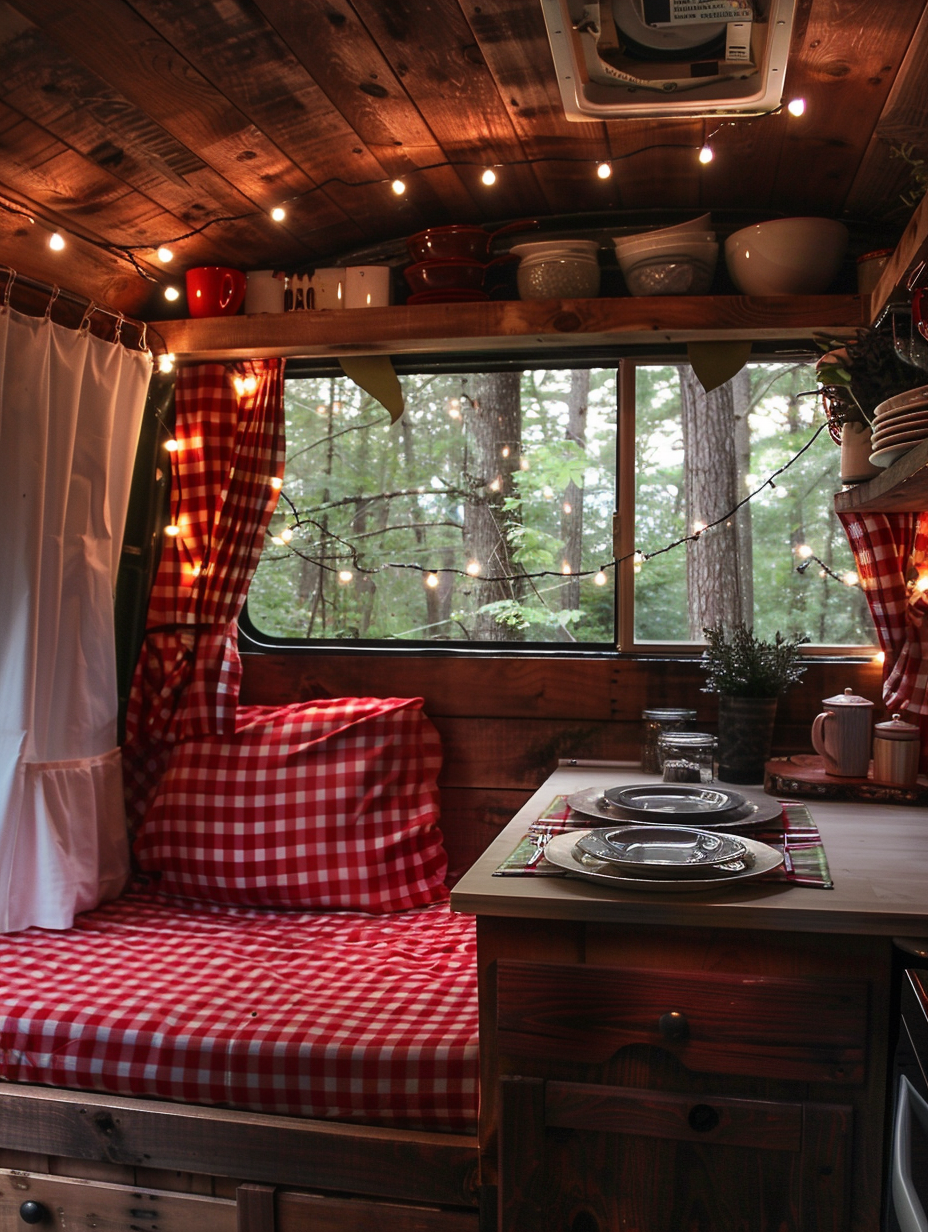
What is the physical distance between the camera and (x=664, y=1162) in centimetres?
144

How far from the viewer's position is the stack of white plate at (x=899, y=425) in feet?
5.39

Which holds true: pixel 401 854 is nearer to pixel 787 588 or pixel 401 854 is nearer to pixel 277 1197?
pixel 277 1197

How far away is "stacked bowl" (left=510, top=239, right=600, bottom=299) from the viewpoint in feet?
8.07

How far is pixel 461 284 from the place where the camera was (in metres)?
2.53

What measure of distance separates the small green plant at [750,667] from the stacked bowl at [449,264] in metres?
1.07

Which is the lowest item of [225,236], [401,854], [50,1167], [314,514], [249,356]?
[50,1167]

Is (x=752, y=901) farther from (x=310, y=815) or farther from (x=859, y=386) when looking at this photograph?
(x=310, y=815)

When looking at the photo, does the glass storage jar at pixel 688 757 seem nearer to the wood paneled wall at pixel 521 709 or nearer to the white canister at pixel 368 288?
the wood paneled wall at pixel 521 709

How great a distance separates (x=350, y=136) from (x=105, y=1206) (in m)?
2.17

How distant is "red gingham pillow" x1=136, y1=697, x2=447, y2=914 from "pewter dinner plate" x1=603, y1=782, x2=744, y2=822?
0.69m

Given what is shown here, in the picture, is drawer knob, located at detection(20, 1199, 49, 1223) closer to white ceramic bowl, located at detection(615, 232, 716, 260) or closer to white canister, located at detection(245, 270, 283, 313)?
white canister, located at detection(245, 270, 283, 313)

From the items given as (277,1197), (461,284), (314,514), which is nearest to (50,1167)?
(277,1197)

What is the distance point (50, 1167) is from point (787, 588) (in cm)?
205

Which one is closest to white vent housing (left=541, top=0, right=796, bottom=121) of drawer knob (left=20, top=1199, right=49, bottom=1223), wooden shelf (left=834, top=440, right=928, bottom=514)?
wooden shelf (left=834, top=440, right=928, bottom=514)
